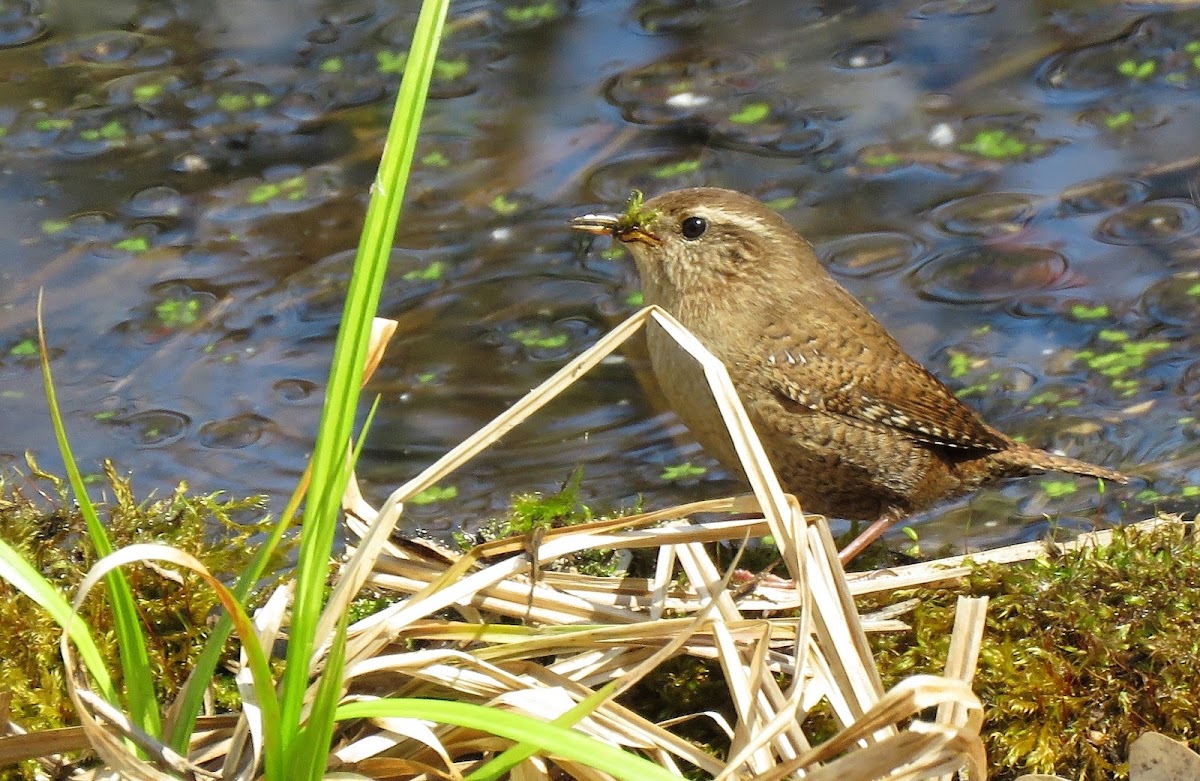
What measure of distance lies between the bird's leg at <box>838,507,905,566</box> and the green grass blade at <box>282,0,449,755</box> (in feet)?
6.65

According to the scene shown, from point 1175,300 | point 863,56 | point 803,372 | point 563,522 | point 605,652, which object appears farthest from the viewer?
point 863,56

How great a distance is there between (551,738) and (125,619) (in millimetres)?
764

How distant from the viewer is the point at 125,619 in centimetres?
226

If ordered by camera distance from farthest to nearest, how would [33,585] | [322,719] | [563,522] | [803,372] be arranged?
1. [803,372]
2. [563,522]
3. [33,585]
4. [322,719]

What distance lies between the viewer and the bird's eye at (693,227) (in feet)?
15.2

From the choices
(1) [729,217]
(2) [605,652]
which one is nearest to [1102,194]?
(1) [729,217]

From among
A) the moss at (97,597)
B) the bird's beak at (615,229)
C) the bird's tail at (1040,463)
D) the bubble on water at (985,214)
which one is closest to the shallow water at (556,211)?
the bubble on water at (985,214)

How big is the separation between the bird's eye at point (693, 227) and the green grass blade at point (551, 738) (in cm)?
277

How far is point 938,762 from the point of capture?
A: 215cm

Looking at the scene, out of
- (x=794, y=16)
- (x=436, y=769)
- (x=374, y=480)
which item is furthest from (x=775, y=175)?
(x=436, y=769)

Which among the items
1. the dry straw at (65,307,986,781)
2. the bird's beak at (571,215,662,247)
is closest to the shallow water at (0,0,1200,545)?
the bird's beak at (571,215,662,247)

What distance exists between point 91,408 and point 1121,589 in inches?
166

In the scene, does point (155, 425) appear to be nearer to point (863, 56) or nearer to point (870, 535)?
point (870, 535)

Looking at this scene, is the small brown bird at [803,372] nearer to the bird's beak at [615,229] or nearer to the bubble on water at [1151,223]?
the bird's beak at [615,229]
